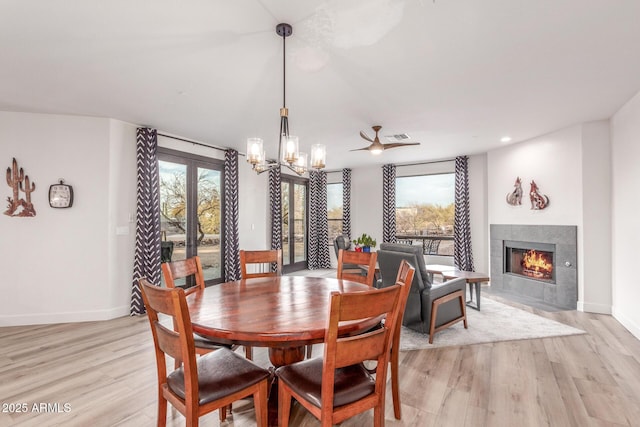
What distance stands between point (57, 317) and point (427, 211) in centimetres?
694

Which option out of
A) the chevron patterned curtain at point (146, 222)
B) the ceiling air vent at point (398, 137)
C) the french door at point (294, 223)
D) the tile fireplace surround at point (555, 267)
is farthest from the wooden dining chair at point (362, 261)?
the french door at point (294, 223)

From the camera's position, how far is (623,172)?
12.7 ft

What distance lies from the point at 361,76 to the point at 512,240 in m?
4.36

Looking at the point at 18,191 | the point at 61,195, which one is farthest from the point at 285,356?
the point at 18,191

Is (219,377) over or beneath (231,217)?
beneath

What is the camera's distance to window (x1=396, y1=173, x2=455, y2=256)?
277 inches

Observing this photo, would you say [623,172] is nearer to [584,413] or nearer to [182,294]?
[584,413]

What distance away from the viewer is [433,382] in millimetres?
2557

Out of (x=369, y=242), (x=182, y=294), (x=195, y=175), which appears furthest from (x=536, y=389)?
(x=195, y=175)

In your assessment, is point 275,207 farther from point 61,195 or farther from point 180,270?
point 180,270

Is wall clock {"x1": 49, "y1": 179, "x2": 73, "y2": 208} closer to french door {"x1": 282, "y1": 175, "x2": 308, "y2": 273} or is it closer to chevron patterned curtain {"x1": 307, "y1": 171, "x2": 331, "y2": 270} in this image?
french door {"x1": 282, "y1": 175, "x2": 308, "y2": 273}

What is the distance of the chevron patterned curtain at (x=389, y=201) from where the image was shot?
7453 mm

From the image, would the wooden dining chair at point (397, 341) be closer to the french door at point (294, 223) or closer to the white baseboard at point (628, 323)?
the white baseboard at point (628, 323)

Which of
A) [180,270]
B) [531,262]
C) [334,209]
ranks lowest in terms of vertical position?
[531,262]
